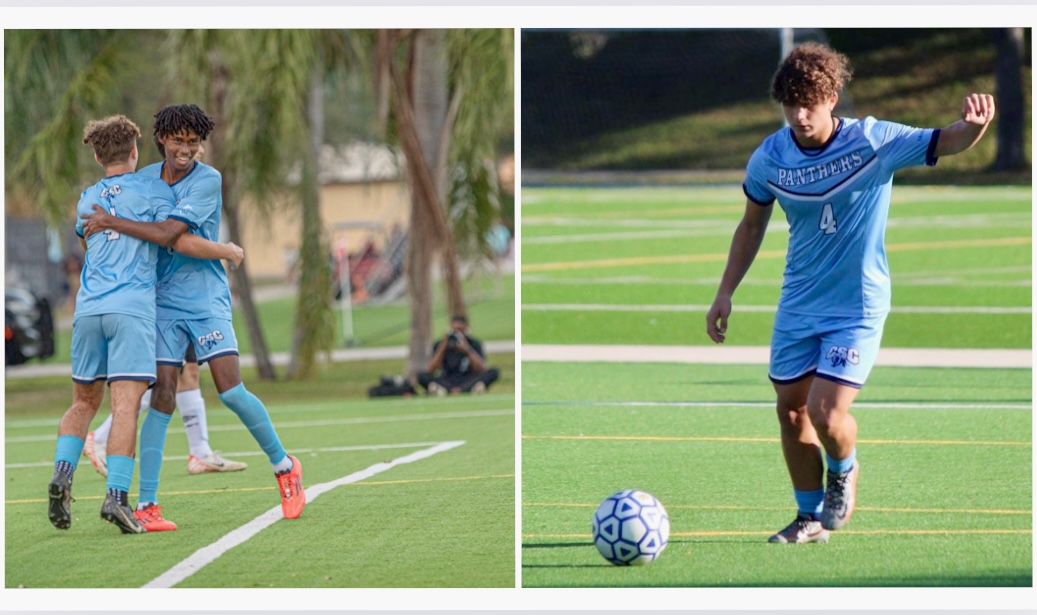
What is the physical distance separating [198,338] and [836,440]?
2.56 meters

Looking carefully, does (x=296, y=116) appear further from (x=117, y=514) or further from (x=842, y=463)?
(x=842, y=463)

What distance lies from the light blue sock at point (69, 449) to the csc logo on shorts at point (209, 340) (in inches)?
23.9

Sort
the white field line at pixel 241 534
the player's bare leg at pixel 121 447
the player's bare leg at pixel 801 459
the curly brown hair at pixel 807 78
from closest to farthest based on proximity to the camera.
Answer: the curly brown hair at pixel 807 78 → the white field line at pixel 241 534 → the player's bare leg at pixel 801 459 → the player's bare leg at pixel 121 447

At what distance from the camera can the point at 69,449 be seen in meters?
5.66

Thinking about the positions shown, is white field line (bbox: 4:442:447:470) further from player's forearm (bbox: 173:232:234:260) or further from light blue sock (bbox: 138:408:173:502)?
player's forearm (bbox: 173:232:234:260)

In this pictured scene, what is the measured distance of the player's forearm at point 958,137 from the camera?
15.6 ft

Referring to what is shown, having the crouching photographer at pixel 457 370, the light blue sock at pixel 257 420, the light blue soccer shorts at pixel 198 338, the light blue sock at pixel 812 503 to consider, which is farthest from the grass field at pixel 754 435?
the light blue soccer shorts at pixel 198 338

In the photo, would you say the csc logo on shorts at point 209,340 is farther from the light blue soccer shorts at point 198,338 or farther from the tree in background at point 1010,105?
the tree in background at point 1010,105

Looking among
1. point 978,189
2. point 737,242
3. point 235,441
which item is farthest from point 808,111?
point 978,189

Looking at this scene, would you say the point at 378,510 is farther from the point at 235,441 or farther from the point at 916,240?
the point at 916,240

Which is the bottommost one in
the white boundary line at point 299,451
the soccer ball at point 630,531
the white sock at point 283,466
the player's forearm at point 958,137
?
the white boundary line at point 299,451

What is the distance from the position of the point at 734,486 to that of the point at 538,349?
6830 mm

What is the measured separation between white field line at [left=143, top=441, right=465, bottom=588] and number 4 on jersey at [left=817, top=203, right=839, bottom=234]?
96.8 inches

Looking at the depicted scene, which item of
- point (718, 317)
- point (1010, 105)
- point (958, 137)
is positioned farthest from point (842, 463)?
point (1010, 105)
